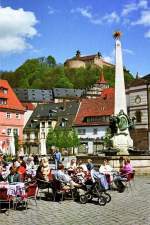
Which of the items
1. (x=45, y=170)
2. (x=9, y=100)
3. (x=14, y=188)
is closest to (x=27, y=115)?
(x=9, y=100)

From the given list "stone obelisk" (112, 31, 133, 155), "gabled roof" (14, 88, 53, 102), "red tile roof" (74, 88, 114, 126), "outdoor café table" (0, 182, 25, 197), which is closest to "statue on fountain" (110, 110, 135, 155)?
"stone obelisk" (112, 31, 133, 155)

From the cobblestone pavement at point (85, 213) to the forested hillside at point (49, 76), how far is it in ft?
357

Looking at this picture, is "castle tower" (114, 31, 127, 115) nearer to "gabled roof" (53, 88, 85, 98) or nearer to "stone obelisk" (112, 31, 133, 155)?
"stone obelisk" (112, 31, 133, 155)

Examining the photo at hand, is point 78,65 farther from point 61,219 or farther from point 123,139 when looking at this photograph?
point 61,219

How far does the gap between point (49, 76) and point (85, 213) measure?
123m

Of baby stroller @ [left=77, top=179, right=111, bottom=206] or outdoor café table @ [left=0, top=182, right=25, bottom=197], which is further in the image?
baby stroller @ [left=77, top=179, right=111, bottom=206]

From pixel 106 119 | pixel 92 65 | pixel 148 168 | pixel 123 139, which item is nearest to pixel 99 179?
pixel 148 168

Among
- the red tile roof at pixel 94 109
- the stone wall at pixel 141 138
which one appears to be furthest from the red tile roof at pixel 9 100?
the stone wall at pixel 141 138

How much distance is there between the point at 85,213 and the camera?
42.1 ft

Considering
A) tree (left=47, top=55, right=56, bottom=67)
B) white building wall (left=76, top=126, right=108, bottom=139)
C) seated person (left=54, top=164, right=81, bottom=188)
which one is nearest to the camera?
seated person (left=54, top=164, right=81, bottom=188)

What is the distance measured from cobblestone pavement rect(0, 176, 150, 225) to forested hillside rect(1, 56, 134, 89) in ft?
357

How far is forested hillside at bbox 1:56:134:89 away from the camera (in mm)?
127500

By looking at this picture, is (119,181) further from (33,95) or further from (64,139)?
(33,95)

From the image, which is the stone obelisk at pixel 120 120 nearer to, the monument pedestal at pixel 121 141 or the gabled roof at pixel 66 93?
the monument pedestal at pixel 121 141
